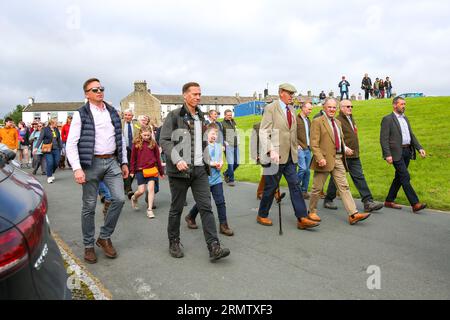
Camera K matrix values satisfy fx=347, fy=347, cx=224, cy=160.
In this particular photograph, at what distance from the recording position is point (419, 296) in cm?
329

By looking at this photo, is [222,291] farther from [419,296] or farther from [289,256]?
[419,296]

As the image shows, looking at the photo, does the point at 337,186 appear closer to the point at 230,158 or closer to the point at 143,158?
the point at 143,158

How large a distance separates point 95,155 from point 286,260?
8.86ft

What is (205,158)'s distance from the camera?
4504 mm

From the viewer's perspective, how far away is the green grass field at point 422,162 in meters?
8.04

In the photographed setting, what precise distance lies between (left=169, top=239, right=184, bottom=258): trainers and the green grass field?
17.1 feet

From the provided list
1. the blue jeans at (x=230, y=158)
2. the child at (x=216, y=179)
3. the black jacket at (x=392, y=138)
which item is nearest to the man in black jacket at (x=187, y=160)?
the child at (x=216, y=179)

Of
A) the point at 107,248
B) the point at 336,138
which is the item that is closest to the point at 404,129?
the point at 336,138

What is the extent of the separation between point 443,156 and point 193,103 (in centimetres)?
942

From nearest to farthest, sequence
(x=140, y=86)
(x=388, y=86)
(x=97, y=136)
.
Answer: (x=97, y=136)
(x=388, y=86)
(x=140, y=86)

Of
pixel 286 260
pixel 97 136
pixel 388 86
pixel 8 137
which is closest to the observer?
pixel 286 260

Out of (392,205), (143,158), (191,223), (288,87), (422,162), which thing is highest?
(288,87)

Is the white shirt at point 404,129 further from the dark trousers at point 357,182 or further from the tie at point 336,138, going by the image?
the tie at point 336,138

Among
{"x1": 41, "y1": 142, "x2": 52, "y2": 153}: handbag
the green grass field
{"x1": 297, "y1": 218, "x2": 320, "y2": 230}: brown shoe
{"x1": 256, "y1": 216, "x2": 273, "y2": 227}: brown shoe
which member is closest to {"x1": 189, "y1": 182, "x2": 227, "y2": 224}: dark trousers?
{"x1": 256, "y1": 216, "x2": 273, "y2": 227}: brown shoe
